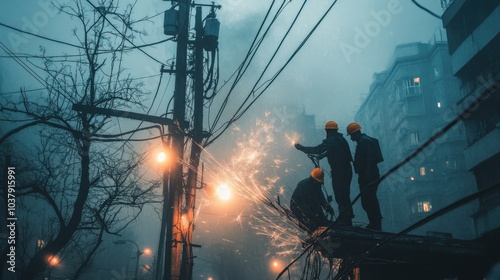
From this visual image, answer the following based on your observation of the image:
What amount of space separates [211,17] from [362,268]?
8116 millimetres

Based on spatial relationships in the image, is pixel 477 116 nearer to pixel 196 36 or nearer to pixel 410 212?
pixel 196 36

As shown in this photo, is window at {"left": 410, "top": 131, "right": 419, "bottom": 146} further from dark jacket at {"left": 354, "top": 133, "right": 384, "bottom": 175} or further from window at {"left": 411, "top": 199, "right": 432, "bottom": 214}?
dark jacket at {"left": 354, "top": 133, "right": 384, "bottom": 175}

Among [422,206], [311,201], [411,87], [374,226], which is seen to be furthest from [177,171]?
[411,87]

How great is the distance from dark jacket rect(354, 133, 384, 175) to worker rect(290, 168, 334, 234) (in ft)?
2.75

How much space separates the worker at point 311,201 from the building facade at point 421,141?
4204cm

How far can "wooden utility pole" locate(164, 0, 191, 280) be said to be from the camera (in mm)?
7680

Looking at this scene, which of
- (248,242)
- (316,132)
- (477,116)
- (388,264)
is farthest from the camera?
(316,132)

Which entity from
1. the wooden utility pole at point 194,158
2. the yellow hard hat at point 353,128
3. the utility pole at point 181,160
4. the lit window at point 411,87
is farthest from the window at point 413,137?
the yellow hard hat at point 353,128

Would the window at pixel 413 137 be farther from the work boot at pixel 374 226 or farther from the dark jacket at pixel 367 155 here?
the work boot at pixel 374 226

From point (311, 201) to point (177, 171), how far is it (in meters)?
3.29

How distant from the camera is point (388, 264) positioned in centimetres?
584

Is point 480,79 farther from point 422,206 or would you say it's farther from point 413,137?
point 413,137

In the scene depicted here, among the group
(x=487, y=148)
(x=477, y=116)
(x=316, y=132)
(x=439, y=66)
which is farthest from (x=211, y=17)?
(x=316, y=132)

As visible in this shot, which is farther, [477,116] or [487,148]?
[477,116]
